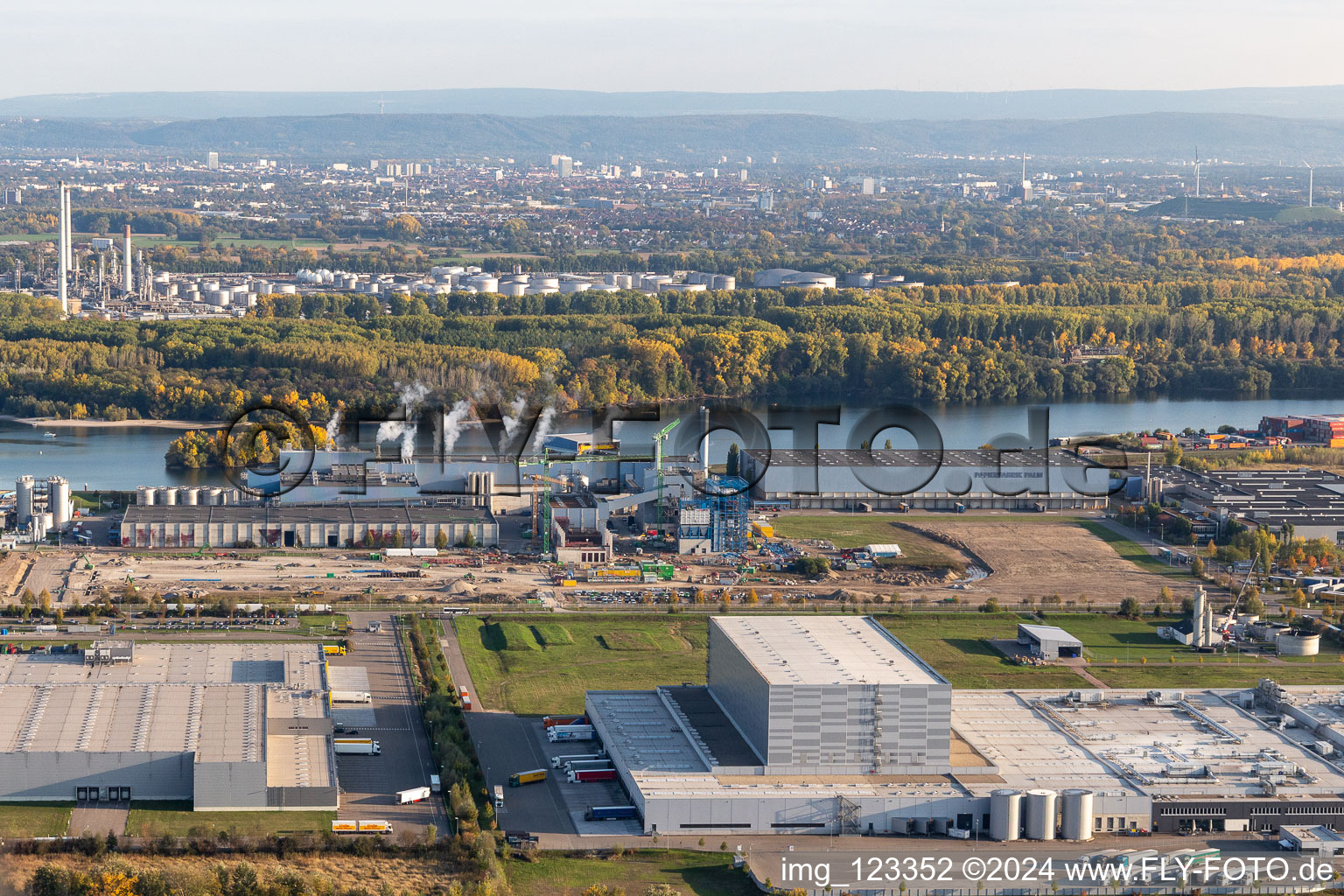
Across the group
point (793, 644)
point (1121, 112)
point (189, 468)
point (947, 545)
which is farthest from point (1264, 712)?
point (1121, 112)

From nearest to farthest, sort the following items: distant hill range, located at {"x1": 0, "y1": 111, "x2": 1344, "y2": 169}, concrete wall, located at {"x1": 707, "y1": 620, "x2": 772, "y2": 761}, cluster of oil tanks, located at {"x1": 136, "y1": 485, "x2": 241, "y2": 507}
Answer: concrete wall, located at {"x1": 707, "y1": 620, "x2": 772, "y2": 761}, cluster of oil tanks, located at {"x1": 136, "y1": 485, "x2": 241, "y2": 507}, distant hill range, located at {"x1": 0, "y1": 111, "x2": 1344, "y2": 169}

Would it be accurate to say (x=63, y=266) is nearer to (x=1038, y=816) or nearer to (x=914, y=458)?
(x=914, y=458)

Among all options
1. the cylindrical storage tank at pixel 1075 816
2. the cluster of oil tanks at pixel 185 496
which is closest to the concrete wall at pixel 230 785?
the cylindrical storage tank at pixel 1075 816

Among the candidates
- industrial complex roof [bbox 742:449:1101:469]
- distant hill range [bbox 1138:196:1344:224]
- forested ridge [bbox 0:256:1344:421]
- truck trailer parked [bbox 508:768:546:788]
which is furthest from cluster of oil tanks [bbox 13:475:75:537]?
distant hill range [bbox 1138:196:1344:224]

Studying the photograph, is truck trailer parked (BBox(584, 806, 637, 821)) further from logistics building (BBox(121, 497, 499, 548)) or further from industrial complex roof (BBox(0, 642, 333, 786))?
logistics building (BBox(121, 497, 499, 548))

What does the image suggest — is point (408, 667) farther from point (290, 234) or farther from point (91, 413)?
point (290, 234)

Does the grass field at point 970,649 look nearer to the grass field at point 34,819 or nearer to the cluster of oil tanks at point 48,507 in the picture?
the grass field at point 34,819
